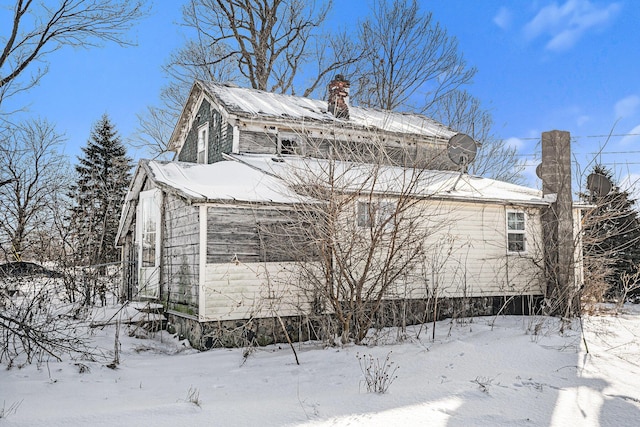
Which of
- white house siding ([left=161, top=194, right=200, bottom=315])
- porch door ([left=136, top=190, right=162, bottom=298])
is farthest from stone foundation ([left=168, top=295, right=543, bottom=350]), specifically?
porch door ([left=136, top=190, right=162, bottom=298])

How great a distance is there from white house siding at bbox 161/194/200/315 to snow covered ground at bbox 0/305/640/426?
1.29m

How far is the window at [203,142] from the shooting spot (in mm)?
16625

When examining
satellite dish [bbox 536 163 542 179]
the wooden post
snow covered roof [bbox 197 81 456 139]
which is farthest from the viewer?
snow covered roof [bbox 197 81 456 139]

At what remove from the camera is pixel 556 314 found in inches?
471

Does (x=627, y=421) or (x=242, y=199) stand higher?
(x=242, y=199)

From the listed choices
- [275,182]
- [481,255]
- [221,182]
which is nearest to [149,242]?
[221,182]

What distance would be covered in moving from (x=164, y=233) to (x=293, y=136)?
5.43 m

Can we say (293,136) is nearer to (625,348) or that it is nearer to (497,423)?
(625,348)

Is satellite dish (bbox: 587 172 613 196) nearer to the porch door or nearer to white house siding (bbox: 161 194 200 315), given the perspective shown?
white house siding (bbox: 161 194 200 315)

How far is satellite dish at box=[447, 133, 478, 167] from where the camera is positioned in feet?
42.5

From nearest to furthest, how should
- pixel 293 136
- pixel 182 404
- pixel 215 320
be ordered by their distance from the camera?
pixel 182 404 < pixel 215 320 < pixel 293 136

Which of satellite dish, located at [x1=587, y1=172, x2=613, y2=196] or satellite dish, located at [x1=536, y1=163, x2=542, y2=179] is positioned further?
satellite dish, located at [x1=587, y1=172, x2=613, y2=196]

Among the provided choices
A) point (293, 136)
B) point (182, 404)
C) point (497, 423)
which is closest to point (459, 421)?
point (497, 423)

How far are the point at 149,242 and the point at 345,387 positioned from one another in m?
7.50
